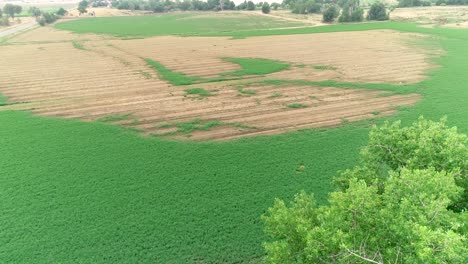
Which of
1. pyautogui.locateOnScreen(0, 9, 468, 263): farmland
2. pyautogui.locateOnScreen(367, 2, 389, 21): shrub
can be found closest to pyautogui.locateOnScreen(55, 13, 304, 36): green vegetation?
pyautogui.locateOnScreen(367, 2, 389, 21): shrub

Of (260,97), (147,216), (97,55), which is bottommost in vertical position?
(147,216)

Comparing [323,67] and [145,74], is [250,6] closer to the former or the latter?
[323,67]

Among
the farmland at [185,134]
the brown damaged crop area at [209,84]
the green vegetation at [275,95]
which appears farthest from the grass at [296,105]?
the green vegetation at [275,95]

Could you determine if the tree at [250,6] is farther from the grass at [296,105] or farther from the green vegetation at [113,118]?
the green vegetation at [113,118]

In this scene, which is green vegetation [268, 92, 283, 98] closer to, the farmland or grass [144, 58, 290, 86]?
the farmland

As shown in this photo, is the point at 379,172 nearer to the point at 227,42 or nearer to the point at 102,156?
the point at 102,156

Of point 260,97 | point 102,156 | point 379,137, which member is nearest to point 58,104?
point 102,156

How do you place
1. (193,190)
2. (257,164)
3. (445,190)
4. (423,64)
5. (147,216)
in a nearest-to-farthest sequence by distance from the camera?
(445,190)
(147,216)
(193,190)
(257,164)
(423,64)
